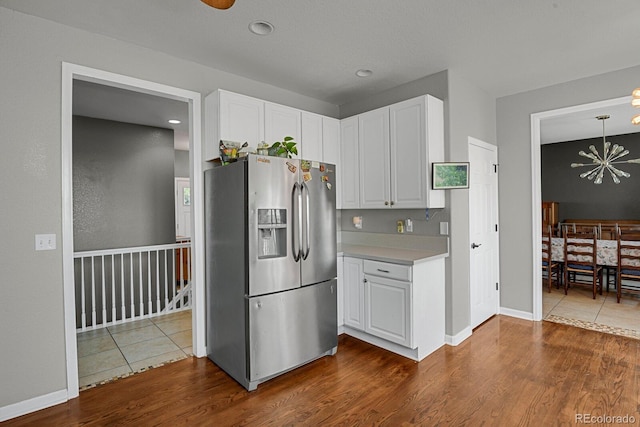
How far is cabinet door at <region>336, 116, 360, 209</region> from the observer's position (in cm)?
382

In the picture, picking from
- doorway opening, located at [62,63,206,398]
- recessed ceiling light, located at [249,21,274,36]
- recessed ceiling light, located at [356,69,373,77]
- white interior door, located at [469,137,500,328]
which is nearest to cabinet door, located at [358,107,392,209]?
recessed ceiling light, located at [356,69,373,77]

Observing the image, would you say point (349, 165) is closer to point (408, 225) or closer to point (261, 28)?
point (408, 225)

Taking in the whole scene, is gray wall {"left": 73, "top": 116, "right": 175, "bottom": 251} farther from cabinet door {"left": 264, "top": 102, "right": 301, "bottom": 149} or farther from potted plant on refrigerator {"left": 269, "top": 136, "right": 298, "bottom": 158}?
potted plant on refrigerator {"left": 269, "top": 136, "right": 298, "bottom": 158}

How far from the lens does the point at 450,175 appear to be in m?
3.24

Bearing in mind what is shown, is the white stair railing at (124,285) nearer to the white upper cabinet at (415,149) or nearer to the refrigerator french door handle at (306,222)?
the refrigerator french door handle at (306,222)

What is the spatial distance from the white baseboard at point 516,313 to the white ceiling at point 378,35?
2722 mm

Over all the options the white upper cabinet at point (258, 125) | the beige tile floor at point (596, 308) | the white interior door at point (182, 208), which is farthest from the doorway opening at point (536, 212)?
the white interior door at point (182, 208)

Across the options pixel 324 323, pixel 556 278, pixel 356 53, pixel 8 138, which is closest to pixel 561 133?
pixel 556 278

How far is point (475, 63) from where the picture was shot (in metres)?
3.18

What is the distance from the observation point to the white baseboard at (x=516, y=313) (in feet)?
13.1

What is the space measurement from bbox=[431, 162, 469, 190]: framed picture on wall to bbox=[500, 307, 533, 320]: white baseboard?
192 cm

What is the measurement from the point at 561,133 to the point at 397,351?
19.1ft

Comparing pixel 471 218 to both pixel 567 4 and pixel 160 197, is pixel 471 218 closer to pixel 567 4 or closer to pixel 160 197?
pixel 567 4

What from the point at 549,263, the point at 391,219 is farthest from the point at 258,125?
the point at 549,263
